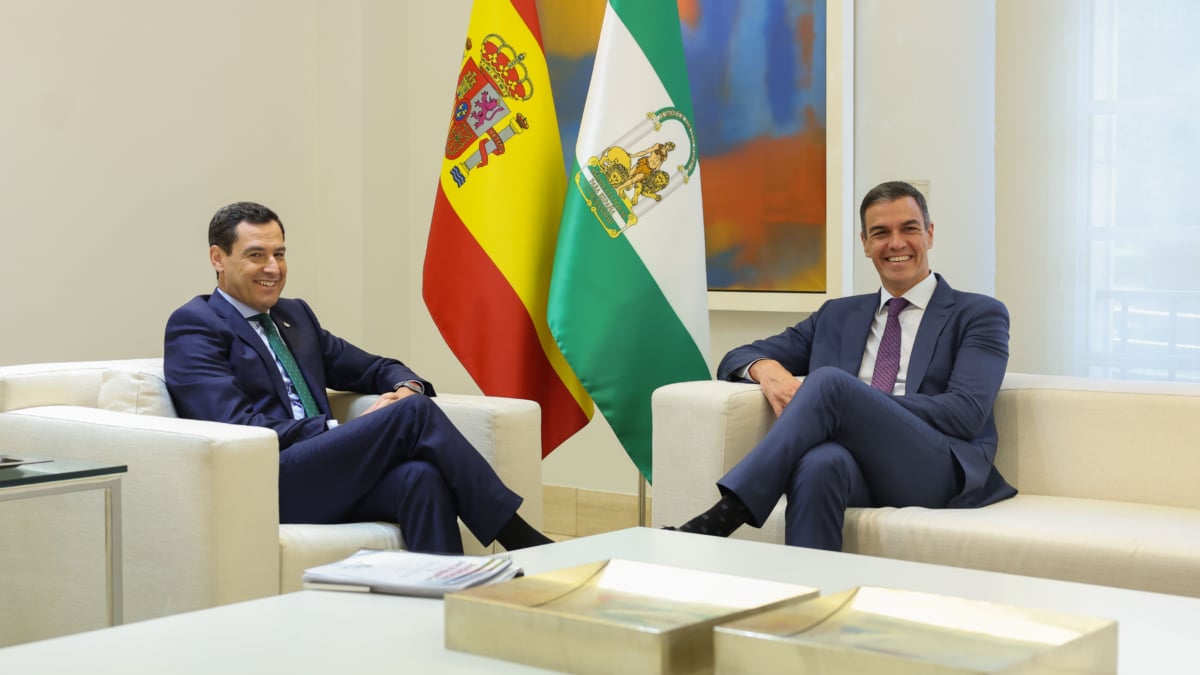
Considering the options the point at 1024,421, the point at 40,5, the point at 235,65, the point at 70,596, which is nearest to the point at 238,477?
the point at 70,596

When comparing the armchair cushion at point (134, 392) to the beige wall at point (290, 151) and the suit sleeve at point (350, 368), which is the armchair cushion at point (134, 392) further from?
the beige wall at point (290, 151)

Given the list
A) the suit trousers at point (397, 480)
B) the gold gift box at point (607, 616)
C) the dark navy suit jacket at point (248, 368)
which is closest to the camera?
the gold gift box at point (607, 616)

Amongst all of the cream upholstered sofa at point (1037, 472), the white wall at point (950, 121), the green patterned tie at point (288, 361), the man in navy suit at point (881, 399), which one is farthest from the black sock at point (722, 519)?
the white wall at point (950, 121)

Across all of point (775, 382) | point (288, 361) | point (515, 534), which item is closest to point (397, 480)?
point (515, 534)

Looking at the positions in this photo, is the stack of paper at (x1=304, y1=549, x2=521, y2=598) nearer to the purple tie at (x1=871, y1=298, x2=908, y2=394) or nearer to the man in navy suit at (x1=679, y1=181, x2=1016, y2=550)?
the man in navy suit at (x1=679, y1=181, x2=1016, y2=550)

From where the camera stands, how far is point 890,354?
352 cm

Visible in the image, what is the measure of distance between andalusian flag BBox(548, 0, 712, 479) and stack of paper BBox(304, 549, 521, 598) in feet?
5.59

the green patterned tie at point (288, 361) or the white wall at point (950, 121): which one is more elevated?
the white wall at point (950, 121)

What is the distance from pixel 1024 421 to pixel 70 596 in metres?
2.47

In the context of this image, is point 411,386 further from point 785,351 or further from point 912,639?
point 912,639

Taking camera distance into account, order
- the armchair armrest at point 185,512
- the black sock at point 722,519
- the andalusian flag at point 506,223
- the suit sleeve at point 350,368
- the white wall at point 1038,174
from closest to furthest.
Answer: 1. the armchair armrest at point 185,512
2. the black sock at point 722,519
3. the suit sleeve at point 350,368
4. the andalusian flag at point 506,223
5. the white wall at point 1038,174

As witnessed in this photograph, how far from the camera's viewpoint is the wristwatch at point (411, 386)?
3.57 metres

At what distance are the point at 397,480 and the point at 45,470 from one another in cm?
86

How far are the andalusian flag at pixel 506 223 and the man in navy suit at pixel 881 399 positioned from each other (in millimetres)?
643
